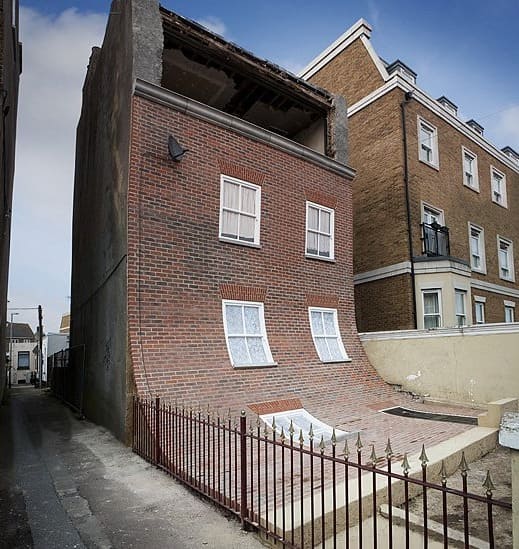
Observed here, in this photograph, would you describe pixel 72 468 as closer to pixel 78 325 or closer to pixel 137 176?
pixel 137 176

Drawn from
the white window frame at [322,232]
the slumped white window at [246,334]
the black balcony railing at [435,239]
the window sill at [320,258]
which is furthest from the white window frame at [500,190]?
the slumped white window at [246,334]

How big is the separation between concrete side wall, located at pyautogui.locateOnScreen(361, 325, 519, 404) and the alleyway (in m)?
8.32

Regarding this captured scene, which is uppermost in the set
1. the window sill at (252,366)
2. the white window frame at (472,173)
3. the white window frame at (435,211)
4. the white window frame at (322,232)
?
the white window frame at (472,173)

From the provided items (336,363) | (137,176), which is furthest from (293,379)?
(137,176)

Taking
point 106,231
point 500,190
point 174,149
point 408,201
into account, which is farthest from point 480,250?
point 106,231

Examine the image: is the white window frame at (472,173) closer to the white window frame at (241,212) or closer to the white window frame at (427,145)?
the white window frame at (427,145)

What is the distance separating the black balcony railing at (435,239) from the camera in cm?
1689

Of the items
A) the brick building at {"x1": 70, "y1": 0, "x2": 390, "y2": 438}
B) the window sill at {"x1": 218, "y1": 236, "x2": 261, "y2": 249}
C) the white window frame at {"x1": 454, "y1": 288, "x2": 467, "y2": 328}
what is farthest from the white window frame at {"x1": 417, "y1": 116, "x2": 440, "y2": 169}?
the window sill at {"x1": 218, "y1": 236, "x2": 261, "y2": 249}

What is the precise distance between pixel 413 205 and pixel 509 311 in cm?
869

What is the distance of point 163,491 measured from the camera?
5.91 m

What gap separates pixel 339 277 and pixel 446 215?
302 inches

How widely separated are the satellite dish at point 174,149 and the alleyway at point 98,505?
19.7 feet

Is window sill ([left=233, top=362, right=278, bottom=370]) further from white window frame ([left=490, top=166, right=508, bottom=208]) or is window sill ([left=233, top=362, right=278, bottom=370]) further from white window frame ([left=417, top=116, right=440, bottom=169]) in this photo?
white window frame ([left=490, top=166, right=508, bottom=208])

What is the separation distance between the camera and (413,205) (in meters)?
16.6
